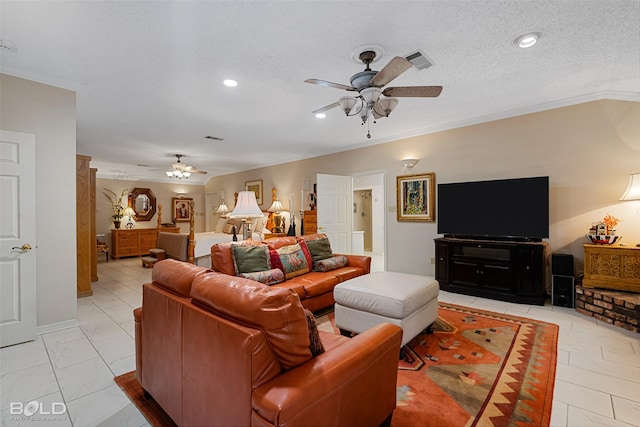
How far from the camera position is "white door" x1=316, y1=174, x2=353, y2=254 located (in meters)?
5.70

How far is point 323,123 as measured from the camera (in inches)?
178

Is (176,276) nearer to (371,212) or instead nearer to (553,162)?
(553,162)

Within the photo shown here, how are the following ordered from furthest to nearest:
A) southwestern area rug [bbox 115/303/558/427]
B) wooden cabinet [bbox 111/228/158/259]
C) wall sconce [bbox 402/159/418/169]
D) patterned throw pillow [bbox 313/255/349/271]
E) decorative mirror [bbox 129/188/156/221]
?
1. decorative mirror [bbox 129/188/156/221]
2. wooden cabinet [bbox 111/228/158/259]
3. wall sconce [bbox 402/159/418/169]
4. patterned throw pillow [bbox 313/255/349/271]
5. southwestern area rug [bbox 115/303/558/427]

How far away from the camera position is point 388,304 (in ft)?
7.82

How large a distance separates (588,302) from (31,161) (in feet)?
19.7

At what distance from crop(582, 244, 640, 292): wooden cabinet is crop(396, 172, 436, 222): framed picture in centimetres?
200

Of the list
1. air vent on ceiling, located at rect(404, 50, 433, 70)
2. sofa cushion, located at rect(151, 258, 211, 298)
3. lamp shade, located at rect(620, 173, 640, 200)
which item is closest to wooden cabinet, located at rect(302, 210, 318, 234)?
air vent on ceiling, located at rect(404, 50, 433, 70)

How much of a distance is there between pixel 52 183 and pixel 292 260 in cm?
262

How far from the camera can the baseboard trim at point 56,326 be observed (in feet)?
9.70

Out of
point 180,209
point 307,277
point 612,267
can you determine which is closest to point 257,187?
point 180,209

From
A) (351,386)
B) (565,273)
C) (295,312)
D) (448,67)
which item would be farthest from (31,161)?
(565,273)

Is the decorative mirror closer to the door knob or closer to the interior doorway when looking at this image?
the interior doorway

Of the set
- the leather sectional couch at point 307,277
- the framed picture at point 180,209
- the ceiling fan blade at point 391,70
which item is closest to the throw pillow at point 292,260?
the leather sectional couch at point 307,277

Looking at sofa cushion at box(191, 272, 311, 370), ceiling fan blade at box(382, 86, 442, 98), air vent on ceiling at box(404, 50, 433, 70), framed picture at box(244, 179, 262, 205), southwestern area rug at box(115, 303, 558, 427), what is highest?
air vent on ceiling at box(404, 50, 433, 70)
